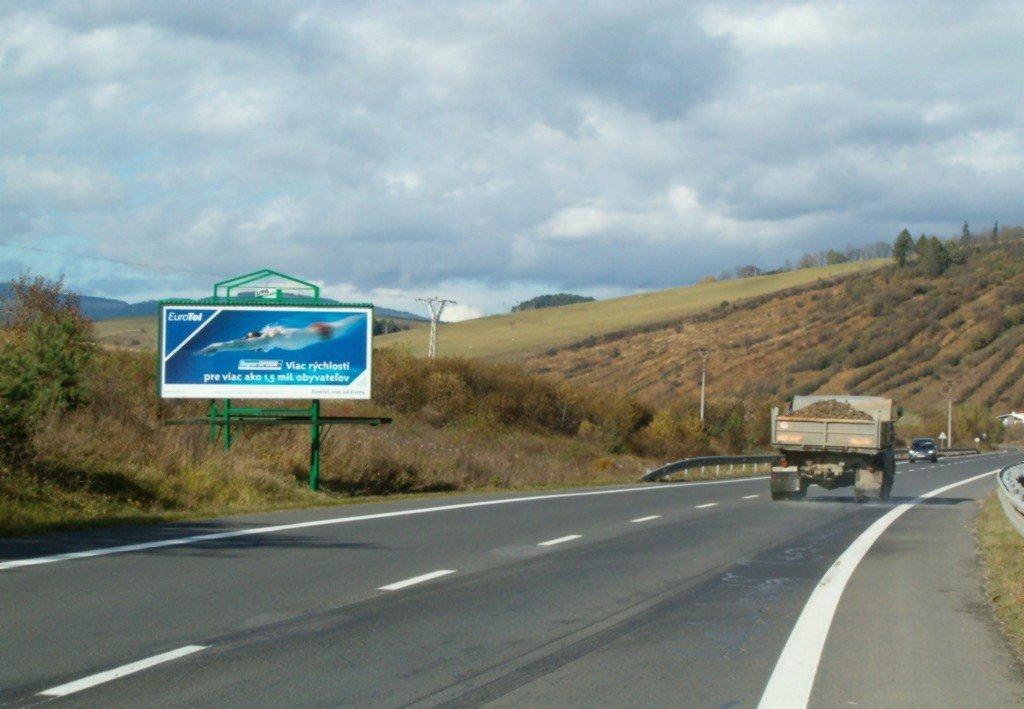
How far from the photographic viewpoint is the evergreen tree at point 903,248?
14525cm

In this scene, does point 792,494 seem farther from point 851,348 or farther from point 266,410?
point 851,348

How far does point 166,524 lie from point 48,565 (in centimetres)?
434

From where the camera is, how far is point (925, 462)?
226 feet

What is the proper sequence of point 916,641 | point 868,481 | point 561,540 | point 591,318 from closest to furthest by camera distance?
point 916,641 < point 561,540 < point 868,481 < point 591,318

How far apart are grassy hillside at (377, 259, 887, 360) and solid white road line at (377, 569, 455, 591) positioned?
3724 inches

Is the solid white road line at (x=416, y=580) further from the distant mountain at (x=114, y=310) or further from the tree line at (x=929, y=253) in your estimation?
the tree line at (x=929, y=253)

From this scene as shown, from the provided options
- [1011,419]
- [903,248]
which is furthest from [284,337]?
[903,248]

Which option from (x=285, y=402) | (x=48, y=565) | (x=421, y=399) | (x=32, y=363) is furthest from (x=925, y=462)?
(x=48, y=565)

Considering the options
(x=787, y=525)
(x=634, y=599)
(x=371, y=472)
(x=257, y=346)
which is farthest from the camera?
(x=371, y=472)

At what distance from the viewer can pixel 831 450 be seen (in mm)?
26438

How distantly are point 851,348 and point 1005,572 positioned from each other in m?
105

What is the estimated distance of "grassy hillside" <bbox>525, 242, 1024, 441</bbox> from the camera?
109 meters

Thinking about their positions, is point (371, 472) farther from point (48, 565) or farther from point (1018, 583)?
point (1018, 583)

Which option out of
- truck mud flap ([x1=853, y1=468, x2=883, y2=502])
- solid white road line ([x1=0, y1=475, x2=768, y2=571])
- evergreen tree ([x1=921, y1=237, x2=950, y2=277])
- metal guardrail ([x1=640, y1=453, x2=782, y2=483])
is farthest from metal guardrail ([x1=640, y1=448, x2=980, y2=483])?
evergreen tree ([x1=921, y1=237, x2=950, y2=277])
